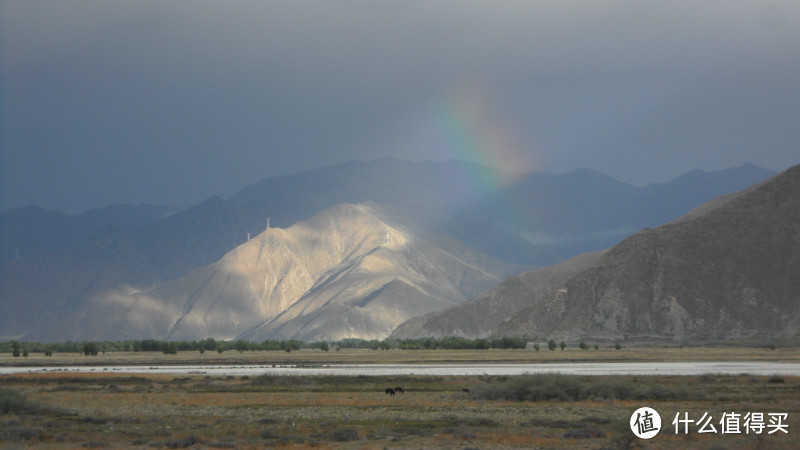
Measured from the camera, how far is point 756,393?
154 feet

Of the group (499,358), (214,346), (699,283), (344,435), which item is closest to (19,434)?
(344,435)

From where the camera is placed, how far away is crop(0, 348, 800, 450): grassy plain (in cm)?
3081

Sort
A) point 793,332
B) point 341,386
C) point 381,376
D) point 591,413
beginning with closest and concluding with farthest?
point 591,413
point 341,386
point 381,376
point 793,332

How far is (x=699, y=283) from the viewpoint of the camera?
6452 inches

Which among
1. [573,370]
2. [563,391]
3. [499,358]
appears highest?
[499,358]

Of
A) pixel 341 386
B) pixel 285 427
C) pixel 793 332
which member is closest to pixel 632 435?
pixel 285 427

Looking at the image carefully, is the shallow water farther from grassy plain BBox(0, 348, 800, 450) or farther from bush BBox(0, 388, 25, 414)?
bush BBox(0, 388, 25, 414)

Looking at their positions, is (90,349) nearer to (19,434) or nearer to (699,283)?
(699,283)

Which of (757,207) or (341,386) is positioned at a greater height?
(757,207)

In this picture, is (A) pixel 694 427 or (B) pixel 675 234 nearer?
(A) pixel 694 427

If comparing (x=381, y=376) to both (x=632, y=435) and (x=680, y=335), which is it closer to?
(x=632, y=435)

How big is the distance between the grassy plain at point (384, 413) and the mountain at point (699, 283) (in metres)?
102

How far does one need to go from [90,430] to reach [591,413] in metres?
21.5

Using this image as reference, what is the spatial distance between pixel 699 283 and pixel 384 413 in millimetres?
136324
